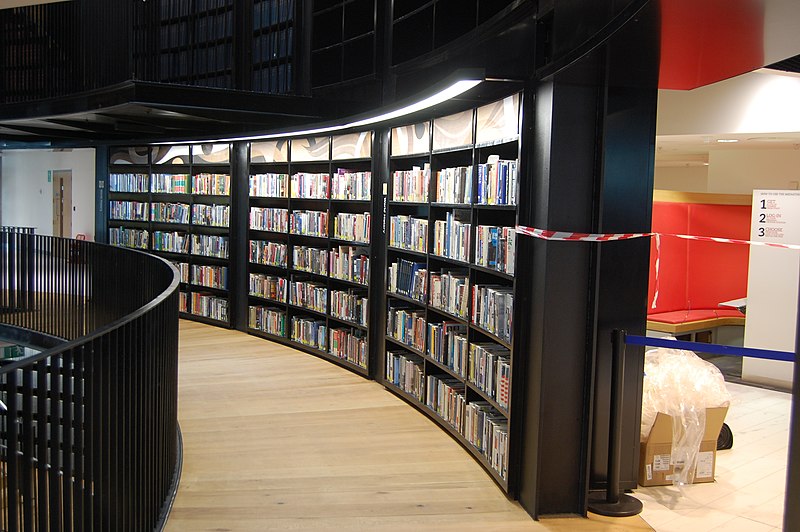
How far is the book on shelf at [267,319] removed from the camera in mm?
8746

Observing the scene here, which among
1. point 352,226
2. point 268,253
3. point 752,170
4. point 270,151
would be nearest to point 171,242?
point 268,253

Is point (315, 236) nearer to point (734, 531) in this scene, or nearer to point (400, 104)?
point (400, 104)

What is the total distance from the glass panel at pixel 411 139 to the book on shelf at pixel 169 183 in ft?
15.0

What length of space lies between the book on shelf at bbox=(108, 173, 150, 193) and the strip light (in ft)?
5.08

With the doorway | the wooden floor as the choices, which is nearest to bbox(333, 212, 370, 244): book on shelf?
the wooden floor

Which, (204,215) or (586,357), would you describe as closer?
(586,357)

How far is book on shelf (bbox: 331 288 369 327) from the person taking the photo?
23.7ft

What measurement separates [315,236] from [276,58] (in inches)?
87.2

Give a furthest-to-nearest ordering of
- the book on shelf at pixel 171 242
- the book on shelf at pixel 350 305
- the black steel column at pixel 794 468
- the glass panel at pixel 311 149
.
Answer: the book on shelf at pixel 171 242
the glass panel at pixel 311 149
the book on shelf at pixel 350 305
the black steel column at pixel 794 468

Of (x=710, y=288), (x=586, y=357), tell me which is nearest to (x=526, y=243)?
(x=586, y=357)

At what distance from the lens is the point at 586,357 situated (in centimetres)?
408

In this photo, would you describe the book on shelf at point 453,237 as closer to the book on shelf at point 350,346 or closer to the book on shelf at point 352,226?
the book on shelf at point 352,226

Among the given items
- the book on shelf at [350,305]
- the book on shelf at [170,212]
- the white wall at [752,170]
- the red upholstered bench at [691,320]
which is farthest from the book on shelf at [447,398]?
the white wall at [752,170]

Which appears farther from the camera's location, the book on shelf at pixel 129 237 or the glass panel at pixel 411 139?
the book on shelf at pixel 129 237
